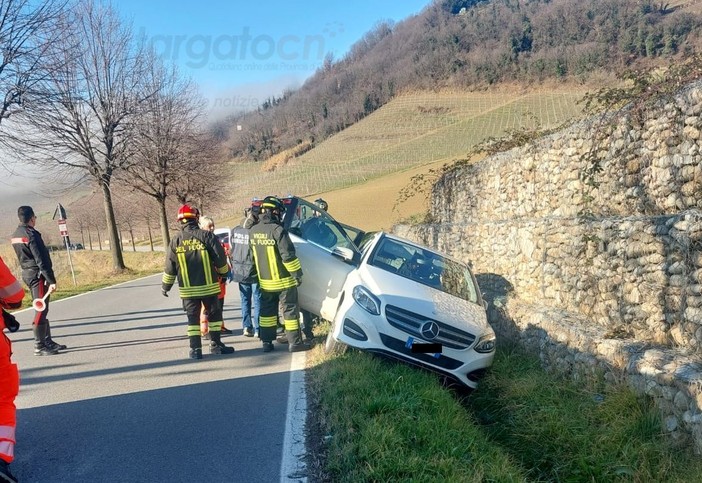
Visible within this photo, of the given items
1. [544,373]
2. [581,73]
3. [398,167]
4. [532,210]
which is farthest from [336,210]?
[544,373]

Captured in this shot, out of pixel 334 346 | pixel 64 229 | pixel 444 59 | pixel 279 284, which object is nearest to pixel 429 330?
pixel 334 346

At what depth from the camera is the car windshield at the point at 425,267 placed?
269 inches

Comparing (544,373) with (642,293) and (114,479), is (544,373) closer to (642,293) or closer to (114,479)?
(642,293)

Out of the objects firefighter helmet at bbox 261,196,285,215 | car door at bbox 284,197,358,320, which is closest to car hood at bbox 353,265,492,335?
car door at bbox 284,197,358,320

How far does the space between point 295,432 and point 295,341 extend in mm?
2817

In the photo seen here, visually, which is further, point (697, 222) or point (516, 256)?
point (516, 256)

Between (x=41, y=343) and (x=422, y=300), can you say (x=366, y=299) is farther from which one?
(x=41, y=343)

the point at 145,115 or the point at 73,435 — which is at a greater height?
the point at 145,115

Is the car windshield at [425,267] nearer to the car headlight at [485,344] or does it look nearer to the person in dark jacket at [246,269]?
the car headlight at [485,344]

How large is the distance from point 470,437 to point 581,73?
5879 cm

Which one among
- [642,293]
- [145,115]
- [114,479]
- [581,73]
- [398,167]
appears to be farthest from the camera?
[398,167]

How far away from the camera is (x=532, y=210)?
941 centimetres

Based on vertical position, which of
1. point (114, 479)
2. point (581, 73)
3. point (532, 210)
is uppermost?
point (581, 73)

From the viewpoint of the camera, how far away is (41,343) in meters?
7.34
